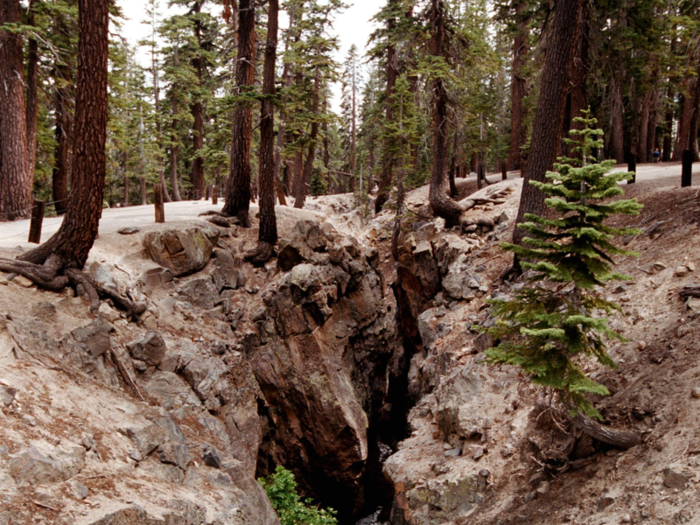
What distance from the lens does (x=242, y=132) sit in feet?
46.8

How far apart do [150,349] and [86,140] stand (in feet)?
13.8

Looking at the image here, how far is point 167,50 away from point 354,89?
20249 mm

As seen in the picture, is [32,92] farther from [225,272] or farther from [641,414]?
[641,414]

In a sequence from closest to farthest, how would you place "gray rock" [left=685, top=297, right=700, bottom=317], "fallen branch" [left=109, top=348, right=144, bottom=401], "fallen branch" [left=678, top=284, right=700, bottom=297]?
"gray rock" [left=685, top=297, right=700, bottom=317] → "fallen branch" [left=678, top=284, right=700, bottom=297] → "fallen branch" [left=109, top=348, right=144, bottom=401]

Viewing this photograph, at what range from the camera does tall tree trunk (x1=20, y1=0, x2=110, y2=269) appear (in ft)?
27.5

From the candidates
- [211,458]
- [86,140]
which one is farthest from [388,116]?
[211,458]

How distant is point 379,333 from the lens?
15.0m

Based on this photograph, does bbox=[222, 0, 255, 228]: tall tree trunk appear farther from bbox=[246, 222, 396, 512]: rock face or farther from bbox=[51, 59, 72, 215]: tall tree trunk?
bbox=[51, 59, 72, 215]: tall tree trunk

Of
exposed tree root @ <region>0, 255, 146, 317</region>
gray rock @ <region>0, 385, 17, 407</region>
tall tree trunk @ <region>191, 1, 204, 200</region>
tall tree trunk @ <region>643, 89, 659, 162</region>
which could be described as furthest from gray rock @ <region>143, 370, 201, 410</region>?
tall tree trunk @ <region>643, 89, 659, 162</region>

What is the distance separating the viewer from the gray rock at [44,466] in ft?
15.3

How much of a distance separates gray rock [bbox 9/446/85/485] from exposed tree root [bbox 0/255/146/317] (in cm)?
358

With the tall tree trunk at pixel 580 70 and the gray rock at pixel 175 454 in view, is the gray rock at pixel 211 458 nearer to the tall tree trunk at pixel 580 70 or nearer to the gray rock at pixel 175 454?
the gray rock at pixel 175 454

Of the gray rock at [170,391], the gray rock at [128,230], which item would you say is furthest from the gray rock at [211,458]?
the gray rock at [128,230]

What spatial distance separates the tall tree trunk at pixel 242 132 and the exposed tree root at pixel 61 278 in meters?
6.05
